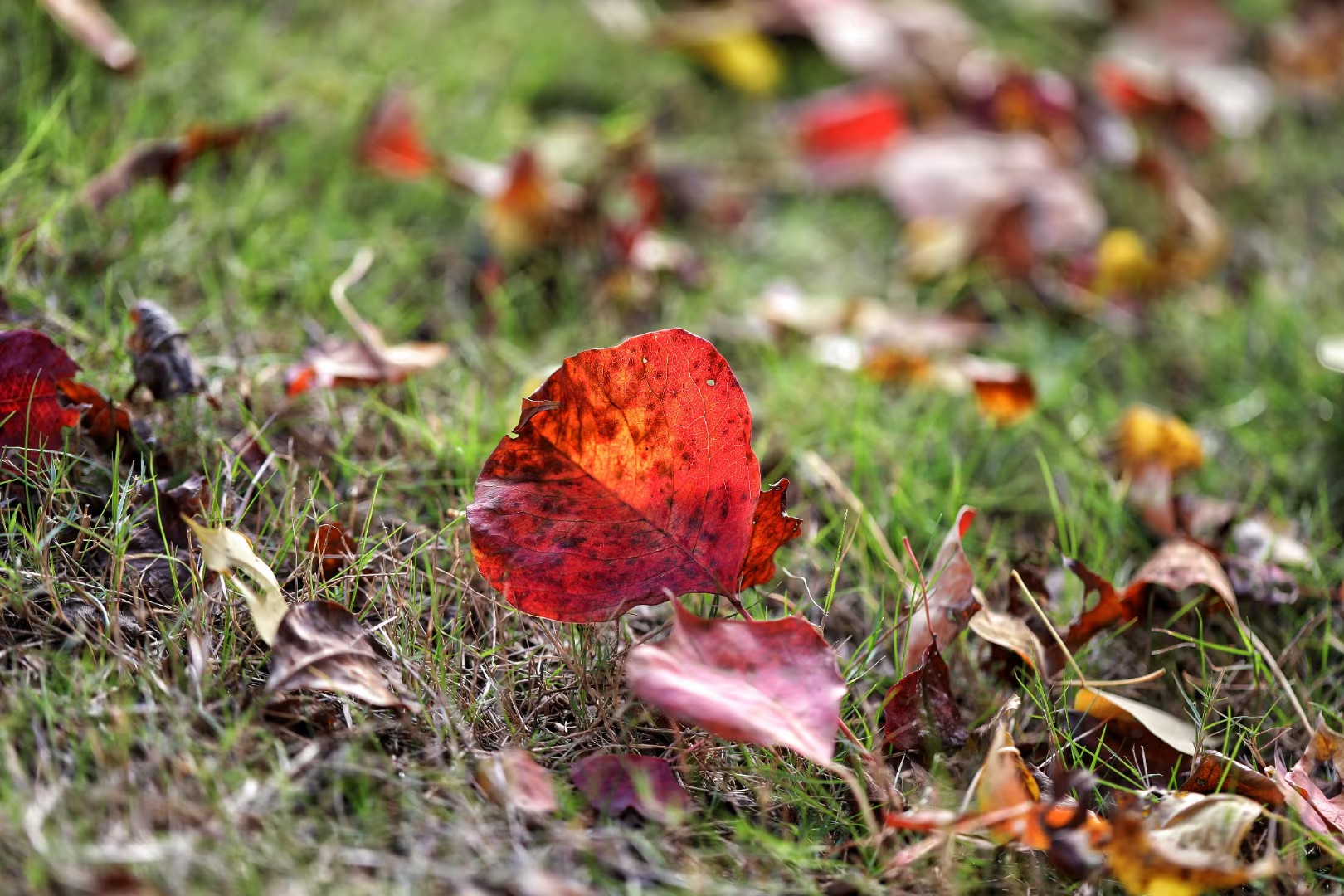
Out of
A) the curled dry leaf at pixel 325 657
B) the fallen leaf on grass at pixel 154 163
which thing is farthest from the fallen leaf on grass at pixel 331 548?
the fallen leaf on grass at pixel 154 163

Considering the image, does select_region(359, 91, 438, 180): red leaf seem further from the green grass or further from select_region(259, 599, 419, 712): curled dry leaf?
select_region(259, 599, 419, 712): curled dry leaf

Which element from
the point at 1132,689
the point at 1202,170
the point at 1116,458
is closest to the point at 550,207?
the point at 1116,458

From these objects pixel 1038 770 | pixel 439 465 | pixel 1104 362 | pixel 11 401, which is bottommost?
pixel 1104 362

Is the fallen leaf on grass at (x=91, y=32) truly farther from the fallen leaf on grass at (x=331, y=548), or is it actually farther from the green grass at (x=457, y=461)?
the fallen leaf on grass at (x=331, y=548)

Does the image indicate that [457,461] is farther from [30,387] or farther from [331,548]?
[30,387]

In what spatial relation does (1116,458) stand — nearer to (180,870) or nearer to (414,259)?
(414,259)

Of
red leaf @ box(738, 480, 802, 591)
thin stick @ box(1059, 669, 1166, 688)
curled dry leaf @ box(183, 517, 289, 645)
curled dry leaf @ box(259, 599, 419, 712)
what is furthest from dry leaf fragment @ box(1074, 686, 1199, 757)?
curled dry leaf @ box(183, 517, 289, 645)
